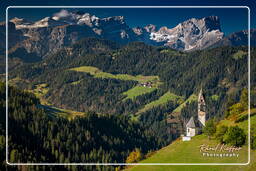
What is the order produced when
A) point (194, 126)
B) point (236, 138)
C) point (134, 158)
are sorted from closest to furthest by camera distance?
point (236, 138) → point (194, 126) → point (134, 158)

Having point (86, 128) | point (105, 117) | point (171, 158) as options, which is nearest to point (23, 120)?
point (86, 128)

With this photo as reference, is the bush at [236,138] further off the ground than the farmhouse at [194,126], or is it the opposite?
the bush at [236,138]

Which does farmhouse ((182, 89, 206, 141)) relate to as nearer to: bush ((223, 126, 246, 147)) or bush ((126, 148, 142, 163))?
bush ((126, 148, 142, 163))

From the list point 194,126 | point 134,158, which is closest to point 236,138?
point 194,126

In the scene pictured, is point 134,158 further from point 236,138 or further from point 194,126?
point 236,138

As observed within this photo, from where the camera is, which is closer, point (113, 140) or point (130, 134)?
point (113, 140)

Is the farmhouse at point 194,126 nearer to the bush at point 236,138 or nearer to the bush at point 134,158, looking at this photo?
the bush at point 134,158

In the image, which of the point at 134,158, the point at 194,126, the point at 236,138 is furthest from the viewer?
the point at 134,158

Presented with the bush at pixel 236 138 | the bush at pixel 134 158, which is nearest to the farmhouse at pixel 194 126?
the bush at pixel 134 158

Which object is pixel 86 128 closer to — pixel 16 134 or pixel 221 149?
pixel 16 134

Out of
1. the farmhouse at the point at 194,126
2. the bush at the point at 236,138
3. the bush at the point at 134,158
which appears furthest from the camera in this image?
the bush at the point at 134,158

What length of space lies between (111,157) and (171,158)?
82008mm

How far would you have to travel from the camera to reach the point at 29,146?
107 m

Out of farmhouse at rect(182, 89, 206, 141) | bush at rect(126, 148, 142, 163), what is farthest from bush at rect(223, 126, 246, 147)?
bush at rect(126, 148, 142, 163)
